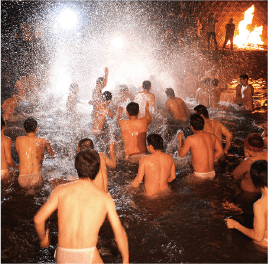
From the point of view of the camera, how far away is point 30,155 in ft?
15.2

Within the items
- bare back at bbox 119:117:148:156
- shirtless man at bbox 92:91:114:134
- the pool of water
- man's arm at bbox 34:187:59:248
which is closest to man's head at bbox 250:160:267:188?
the pool of water

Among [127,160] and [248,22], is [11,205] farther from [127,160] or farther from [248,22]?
[248,22]

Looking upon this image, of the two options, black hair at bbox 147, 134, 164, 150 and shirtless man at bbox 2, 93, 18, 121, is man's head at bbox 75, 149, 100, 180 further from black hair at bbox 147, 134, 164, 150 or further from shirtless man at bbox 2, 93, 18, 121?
shirtless man at bbox 2, 93, 18, 121

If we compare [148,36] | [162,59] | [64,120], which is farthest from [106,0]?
[64,120]

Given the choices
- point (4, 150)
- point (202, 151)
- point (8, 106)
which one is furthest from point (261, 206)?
point (8, 106)

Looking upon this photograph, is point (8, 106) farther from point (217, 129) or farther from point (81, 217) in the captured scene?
point (81, 217)

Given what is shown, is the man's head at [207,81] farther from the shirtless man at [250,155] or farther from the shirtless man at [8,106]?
the shirtless man at [8,106]

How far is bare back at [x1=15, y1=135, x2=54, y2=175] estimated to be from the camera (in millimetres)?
4621

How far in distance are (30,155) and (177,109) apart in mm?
4802

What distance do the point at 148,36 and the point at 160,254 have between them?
18.4 m

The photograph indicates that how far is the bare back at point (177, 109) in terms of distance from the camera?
820 centimetres

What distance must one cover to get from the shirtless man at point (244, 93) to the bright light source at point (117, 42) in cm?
1297

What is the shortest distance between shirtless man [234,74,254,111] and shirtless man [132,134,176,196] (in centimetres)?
598

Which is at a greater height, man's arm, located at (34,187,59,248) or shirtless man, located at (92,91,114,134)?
shirtless man, located at (92,91,114,134)
